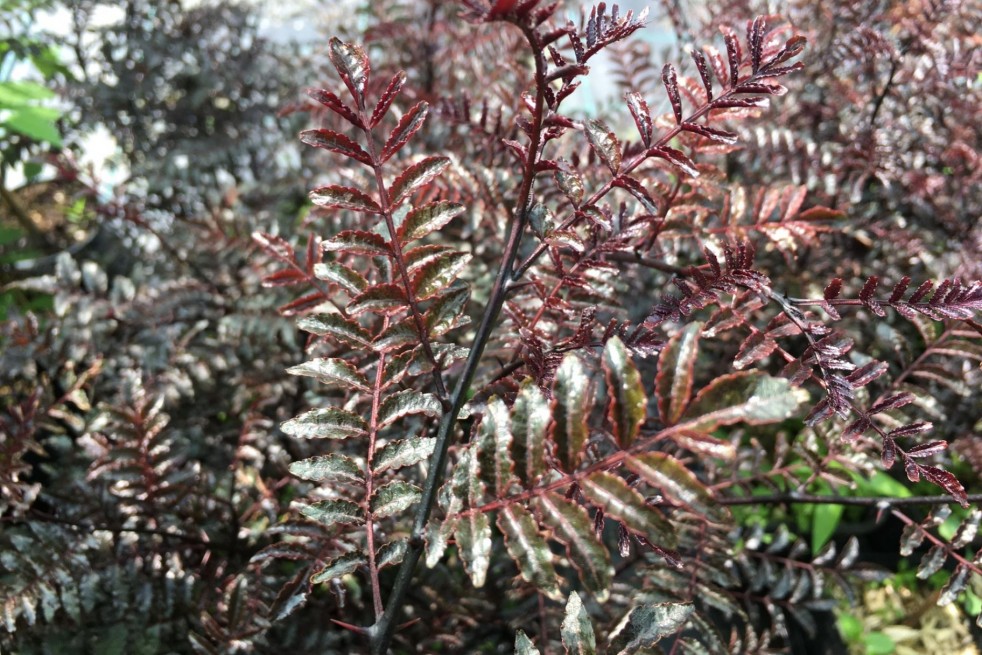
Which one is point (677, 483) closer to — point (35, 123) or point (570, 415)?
point (570, 415)

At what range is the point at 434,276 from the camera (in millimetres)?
532

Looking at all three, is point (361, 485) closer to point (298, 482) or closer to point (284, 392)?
point (298, 482)

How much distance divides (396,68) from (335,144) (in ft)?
4.07

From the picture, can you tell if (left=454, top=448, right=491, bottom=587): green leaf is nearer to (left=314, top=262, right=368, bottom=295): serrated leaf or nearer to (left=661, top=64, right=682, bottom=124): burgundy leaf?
(left=314, top=262, right=368, bottom=295): serrated leaf

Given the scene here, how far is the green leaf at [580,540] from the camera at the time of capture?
1.29ft

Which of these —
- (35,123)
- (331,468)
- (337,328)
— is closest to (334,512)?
(331,468)

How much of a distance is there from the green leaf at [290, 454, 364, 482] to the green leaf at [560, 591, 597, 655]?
0.65ft

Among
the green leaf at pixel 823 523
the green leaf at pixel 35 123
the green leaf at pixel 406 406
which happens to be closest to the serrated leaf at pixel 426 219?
the green leaf at pixel 406 406

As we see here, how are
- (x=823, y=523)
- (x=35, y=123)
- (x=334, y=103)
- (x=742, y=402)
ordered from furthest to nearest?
(x=35, y=123) < (x=823, y=523) < (x=334, y=103) < (x=742, y=402)

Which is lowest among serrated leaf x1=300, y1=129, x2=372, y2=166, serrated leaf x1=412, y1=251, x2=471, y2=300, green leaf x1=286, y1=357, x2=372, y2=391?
green leaf x1=286, y1=357, x2=372, y2=391

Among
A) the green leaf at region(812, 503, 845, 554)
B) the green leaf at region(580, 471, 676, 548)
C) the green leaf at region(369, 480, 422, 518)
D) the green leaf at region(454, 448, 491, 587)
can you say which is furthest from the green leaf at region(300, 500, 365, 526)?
the green leaf at region(812, 503, 845, 554)

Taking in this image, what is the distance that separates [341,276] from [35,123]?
1414 millimetres

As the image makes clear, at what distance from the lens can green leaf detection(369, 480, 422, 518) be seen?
53 centimetres

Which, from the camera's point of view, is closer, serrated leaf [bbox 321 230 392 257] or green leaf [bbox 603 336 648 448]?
green leaf [bbox 603 336 648 448]
